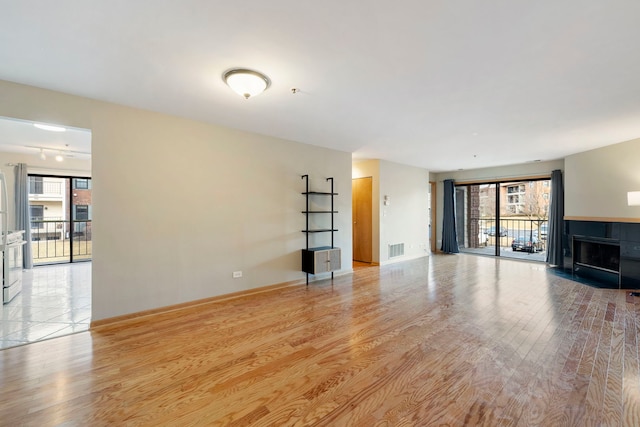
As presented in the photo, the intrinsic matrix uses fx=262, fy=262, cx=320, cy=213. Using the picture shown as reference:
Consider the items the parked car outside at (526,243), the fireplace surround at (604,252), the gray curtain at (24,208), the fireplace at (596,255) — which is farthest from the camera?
the parked car outside at (526,243)

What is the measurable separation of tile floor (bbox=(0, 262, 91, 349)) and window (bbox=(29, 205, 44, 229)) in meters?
1.96

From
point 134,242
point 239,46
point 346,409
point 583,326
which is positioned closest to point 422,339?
point 346,409

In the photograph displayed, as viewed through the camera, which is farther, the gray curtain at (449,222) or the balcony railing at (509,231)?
the gray curtain at (449,222)

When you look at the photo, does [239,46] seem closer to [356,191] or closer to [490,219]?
[356,191]

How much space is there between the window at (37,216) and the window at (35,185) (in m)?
0.39

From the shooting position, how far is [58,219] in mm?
6570

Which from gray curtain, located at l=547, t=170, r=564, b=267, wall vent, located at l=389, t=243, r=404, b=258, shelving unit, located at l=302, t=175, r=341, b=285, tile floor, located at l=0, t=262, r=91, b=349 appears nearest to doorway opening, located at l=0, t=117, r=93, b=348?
tile floor, located at l=0, t=262, r=91, b=349

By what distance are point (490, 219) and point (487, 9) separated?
7.37m

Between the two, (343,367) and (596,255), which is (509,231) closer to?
(596,255)

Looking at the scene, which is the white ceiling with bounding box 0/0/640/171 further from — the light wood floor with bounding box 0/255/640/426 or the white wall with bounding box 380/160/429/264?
the white wall with bounding box 380/160/429/264

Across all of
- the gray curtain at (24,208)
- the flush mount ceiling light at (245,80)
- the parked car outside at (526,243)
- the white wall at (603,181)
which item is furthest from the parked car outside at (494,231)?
the gray curtain at (24,208)

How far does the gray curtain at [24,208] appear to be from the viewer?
560cm

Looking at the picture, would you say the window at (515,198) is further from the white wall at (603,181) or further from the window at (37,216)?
the window at (37,216)

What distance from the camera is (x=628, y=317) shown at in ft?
10.6
